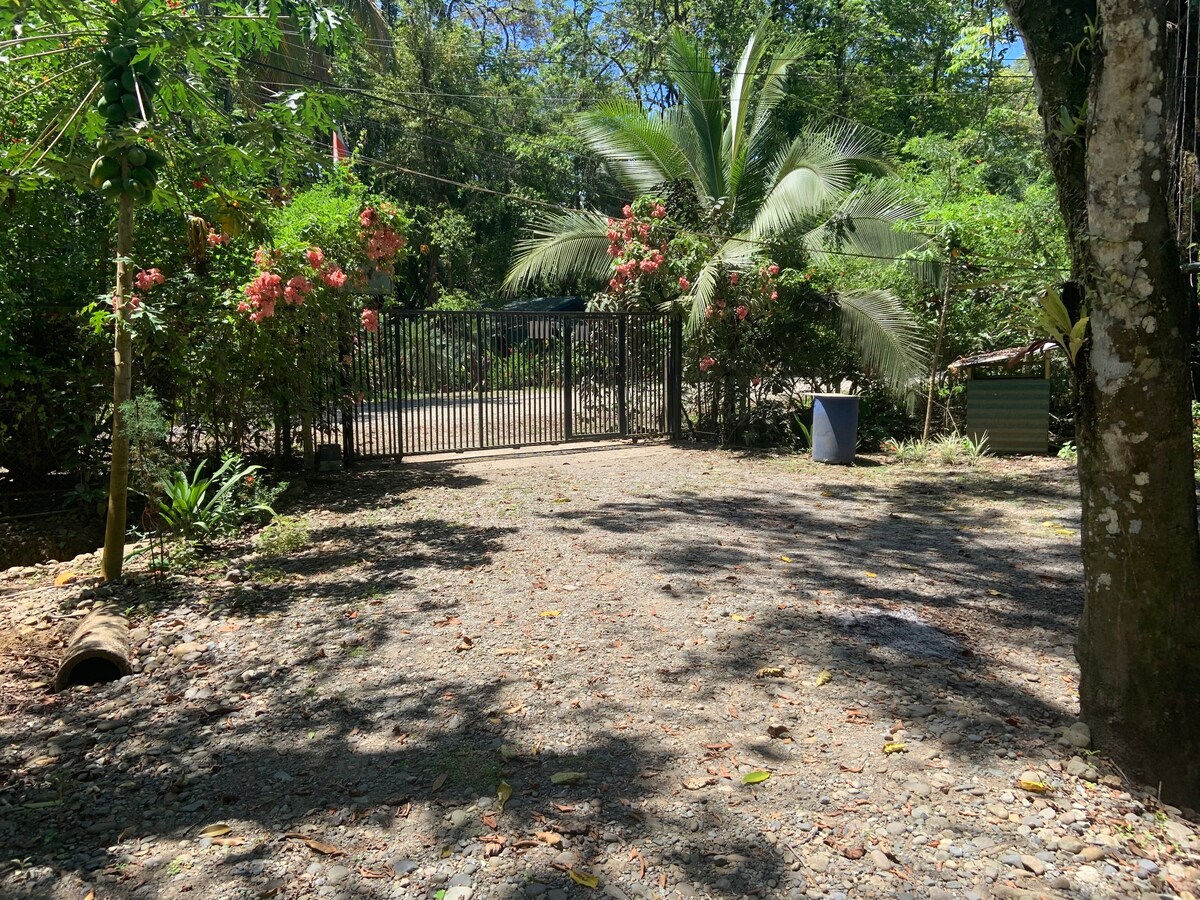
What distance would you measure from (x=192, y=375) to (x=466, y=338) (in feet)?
12.9

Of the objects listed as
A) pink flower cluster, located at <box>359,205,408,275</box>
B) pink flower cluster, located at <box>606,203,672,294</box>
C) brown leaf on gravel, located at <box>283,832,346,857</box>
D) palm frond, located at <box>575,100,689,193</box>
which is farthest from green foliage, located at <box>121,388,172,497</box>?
palm frond, located at <box>575,100,689,193</box>

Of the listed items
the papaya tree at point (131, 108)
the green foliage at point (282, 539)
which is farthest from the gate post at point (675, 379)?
the papaya tree at point (131, 108)

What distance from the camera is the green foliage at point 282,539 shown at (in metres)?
6.43

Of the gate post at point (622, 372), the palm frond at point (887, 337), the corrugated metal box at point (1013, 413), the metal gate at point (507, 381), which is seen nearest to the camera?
the metal gate at point (507, 381)

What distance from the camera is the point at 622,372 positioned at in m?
12.8

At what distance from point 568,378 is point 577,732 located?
8.94 meters

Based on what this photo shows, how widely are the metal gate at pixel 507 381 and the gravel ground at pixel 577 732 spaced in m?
3.98

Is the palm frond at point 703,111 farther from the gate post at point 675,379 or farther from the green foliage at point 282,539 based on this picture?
the green foliage at point 282,539

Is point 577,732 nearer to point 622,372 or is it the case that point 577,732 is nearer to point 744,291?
point 744,291

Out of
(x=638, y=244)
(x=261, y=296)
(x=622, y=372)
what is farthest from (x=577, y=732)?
(x=638, y=244)

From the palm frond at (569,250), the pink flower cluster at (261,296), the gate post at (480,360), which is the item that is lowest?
the gate post at (480,360)

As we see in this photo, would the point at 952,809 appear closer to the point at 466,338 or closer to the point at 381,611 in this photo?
the point at 381,611

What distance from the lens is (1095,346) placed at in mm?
3199

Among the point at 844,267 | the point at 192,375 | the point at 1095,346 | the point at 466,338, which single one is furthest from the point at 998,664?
the point at 844,267
